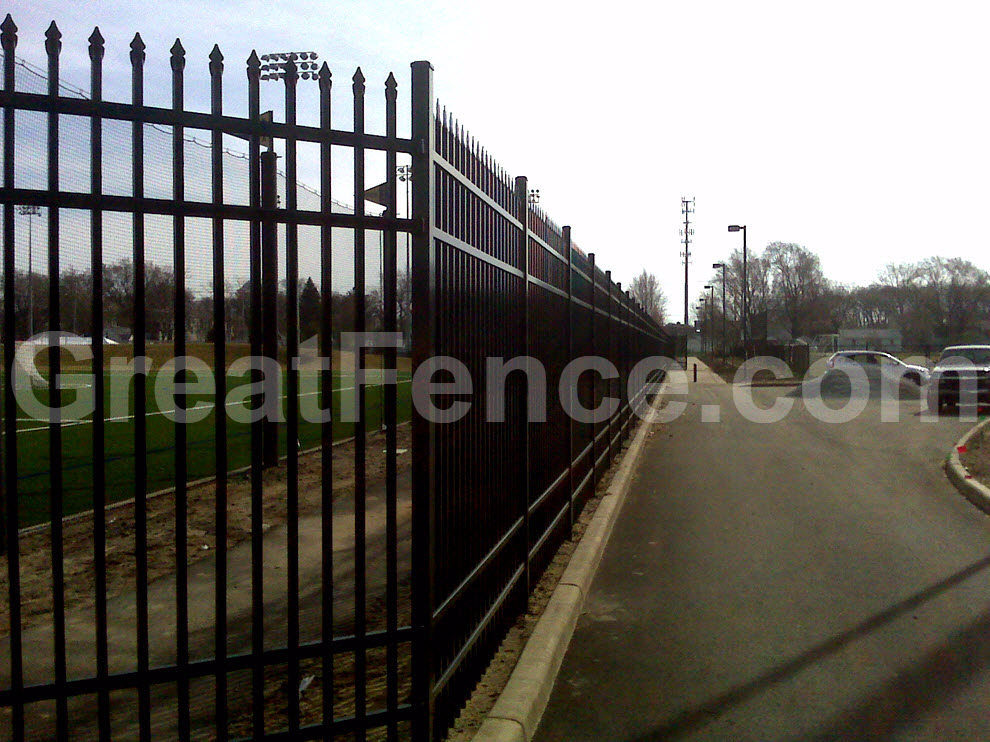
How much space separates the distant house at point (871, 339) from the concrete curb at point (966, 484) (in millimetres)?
89400

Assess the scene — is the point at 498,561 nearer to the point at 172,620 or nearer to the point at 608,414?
the point at 172,620

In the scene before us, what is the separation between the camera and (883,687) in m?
4.81

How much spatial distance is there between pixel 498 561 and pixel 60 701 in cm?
253

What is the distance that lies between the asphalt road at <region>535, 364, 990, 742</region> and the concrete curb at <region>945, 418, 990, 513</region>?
128 millimetres

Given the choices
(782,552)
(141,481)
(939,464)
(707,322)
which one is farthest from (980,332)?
(141,481)

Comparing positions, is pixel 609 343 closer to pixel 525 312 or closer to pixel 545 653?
pixel 525 312

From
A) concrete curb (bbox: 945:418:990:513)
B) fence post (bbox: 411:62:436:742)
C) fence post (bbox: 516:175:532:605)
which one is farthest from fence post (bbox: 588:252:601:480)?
fence post (bbox: 411:62:436:742)

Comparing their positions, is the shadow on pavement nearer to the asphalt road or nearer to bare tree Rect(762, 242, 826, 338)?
the asphalt road

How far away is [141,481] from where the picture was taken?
120 inches

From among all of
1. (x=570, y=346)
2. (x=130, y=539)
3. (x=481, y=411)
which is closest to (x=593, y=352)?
(x=570, y=346)

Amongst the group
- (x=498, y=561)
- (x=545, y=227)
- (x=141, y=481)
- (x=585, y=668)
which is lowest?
(x=585, y=668)

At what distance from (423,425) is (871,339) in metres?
109

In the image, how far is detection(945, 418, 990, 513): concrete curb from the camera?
1002 cm

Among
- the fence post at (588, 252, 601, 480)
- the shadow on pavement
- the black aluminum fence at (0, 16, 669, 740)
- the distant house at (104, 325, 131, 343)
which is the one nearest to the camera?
the black aluminum fence at (0, 16, 669, 740)
